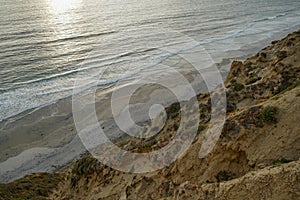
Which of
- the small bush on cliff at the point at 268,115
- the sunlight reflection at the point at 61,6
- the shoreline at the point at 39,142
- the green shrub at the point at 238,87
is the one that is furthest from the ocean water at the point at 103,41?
the small bush on cliff at the point at 268,115

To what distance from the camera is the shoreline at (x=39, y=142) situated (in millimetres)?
17406

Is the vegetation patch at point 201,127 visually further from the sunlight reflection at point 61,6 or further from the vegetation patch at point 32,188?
the sunlight reflection at point 61,6

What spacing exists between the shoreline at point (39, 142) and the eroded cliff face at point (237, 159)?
16.8 feet

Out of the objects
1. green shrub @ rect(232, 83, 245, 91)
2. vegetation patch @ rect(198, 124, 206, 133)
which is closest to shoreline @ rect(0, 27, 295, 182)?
green shrub @ rect(232, 83, 245, 91)

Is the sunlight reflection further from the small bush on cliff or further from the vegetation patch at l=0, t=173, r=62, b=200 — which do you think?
the small bush on cliff

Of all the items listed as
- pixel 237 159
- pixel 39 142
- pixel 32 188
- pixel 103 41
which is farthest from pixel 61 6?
pixel 237 159

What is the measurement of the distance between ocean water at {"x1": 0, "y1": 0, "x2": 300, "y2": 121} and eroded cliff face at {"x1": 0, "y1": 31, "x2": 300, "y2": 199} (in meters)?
15.8

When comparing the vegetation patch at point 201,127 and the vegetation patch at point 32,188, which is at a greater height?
the vegetation patch at point 201,127

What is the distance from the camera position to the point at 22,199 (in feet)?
40.2

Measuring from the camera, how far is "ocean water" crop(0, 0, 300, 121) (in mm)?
29812

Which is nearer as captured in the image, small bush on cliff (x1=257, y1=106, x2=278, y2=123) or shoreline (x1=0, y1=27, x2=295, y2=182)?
small bush on cliff (x1=257, y1=106, x2=278, y2=123)

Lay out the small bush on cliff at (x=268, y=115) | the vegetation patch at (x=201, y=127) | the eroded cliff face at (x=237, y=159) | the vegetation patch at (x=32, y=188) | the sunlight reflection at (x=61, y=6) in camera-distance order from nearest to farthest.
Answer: the eroded cliff face at (x=237, y=159), the small bush on cliff at (x=268, y=115), the vegetation patch at (x=201, y=127), the vegetation patch at (x=32, y=188), the sunlight reflection at (x=61, y=6)

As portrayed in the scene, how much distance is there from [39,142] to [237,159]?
50.0 feet

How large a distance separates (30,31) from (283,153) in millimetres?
52661
